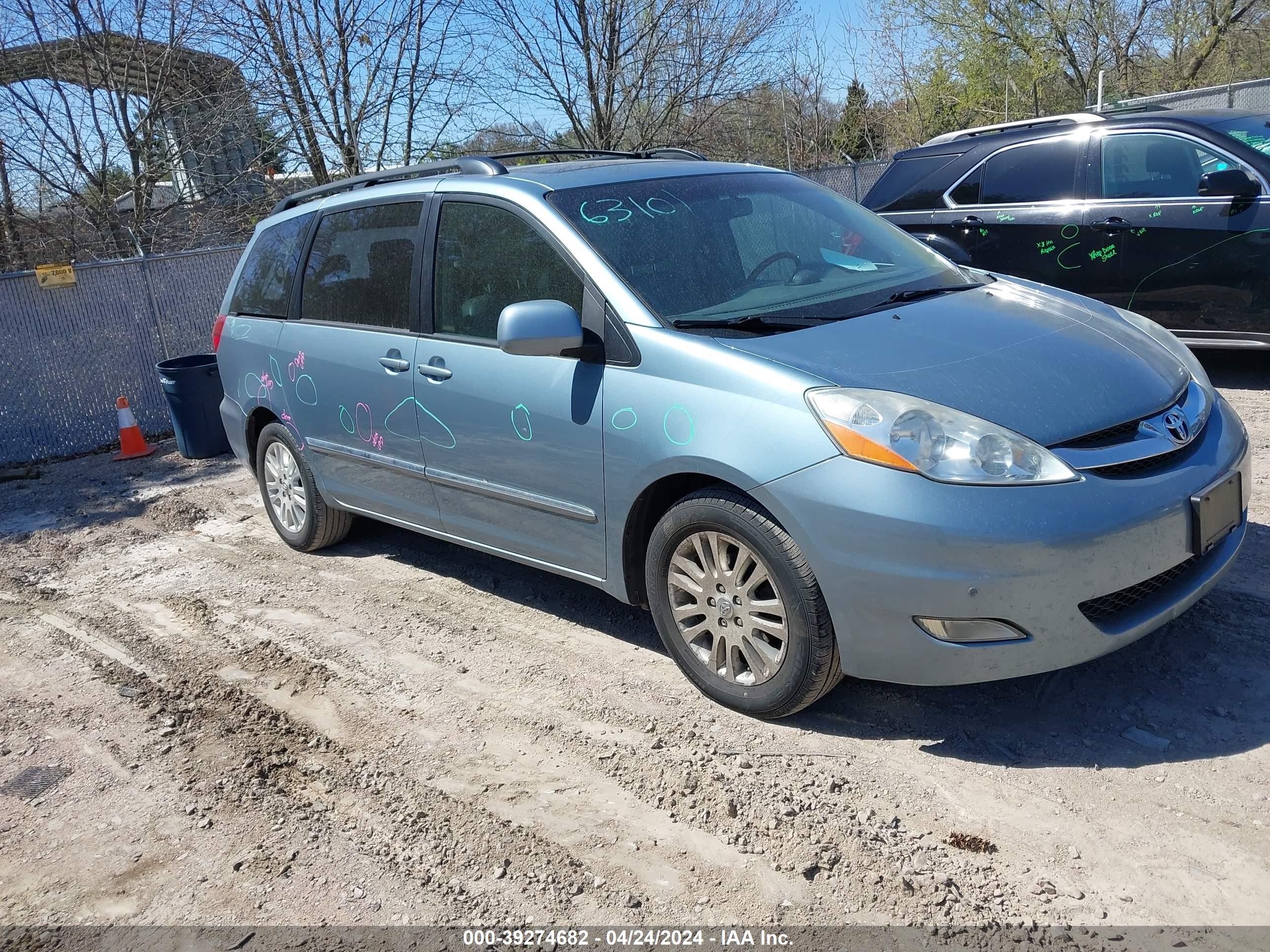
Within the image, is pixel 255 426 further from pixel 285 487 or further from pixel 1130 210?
pixel 1130 210

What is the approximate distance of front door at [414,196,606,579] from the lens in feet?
12.6

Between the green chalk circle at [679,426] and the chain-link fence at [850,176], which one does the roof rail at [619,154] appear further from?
the chain-link fence at [850,176]

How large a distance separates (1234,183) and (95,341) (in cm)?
912

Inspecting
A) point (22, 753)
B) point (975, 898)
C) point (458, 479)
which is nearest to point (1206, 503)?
Result: point (975, 898)

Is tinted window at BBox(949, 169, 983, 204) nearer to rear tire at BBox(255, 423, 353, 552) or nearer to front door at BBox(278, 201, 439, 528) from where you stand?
front door at BBox(278, 201, 439, 528)

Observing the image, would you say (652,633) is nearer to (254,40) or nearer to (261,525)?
(261,525)

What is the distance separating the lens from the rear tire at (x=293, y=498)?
5.58 metres

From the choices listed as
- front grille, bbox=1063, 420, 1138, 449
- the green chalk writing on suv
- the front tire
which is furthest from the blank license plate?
the green chalk writing on suv

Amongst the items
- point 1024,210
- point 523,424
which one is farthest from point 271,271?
point 1024,210

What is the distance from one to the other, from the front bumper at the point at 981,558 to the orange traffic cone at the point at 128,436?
7546mm

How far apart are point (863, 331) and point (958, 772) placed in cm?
146

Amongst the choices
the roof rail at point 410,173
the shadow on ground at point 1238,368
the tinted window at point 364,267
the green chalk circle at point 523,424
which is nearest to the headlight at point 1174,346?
the green chalk circle at point 523,424

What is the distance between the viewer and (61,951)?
110 inches

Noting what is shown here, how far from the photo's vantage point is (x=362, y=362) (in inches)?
190
